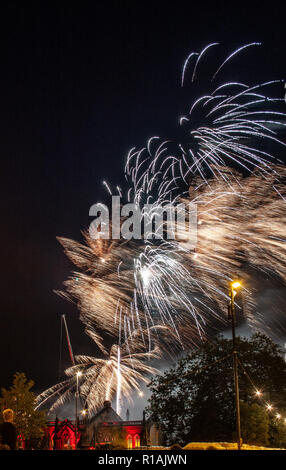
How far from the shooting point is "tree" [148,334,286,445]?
37.8m

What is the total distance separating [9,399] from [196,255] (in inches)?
1081

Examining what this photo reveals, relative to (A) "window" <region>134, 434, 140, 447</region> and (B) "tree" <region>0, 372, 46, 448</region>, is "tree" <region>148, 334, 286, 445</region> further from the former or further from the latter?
(A) "window" <region>134, 434, 140, 447</region>

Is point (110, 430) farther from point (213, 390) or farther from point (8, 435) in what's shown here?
point (8, 435)

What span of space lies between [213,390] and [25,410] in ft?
64.2

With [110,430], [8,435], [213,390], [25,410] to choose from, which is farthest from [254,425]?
[110,430]

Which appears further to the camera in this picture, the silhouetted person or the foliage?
the foliage

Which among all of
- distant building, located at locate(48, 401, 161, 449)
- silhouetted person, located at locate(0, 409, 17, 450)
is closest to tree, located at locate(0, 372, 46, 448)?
distant building, located at locate(48, 401, 161, 449)

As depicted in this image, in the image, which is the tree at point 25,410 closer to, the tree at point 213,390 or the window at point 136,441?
the tree at point 213,390

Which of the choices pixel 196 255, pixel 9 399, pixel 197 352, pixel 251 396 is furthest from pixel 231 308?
pixel 9 399

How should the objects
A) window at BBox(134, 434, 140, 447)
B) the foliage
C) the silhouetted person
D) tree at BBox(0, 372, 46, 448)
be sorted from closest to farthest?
the silhouetted person → the foliage → tree at BBox(0, 372, 46, 448) → window at BBox(134, 434, 140, 447)

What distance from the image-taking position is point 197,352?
42281 millimetres

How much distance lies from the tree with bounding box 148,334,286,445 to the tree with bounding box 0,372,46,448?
490 inches
